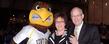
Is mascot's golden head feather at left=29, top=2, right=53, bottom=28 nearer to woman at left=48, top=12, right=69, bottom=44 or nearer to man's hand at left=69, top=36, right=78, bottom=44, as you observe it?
woman at left=48, top=12, right=69, bottom=44

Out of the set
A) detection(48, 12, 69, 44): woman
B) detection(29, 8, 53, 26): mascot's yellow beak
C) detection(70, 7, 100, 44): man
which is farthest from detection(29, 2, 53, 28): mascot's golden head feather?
detection(70, 7, 100, 44): man

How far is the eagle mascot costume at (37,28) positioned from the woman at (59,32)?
0.15 m

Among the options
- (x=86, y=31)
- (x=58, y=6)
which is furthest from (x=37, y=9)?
(x=58, y=6)

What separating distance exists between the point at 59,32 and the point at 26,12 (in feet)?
10.2

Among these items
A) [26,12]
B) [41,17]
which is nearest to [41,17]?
[41,17]

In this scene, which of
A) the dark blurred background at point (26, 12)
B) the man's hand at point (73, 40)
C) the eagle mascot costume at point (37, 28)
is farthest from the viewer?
the dark blurred background at point (26, 12)

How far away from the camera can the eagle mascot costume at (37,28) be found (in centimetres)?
338

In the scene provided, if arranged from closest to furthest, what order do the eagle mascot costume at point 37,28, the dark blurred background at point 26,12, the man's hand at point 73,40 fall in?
1. the man's hand at point 73,40
2. the eagle mascot costume at point 37,28
3. the dark blurred background at point 26,12

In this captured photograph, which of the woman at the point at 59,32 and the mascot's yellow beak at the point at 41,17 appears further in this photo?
the mascot's yellow beak at the point at 41,17

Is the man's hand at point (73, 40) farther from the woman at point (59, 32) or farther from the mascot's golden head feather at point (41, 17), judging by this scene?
the mascot's golden head feather at point (41, 17)

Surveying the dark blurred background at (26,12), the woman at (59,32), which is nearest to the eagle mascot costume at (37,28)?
the woman at (59,32)

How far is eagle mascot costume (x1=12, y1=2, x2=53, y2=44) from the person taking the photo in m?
3.38

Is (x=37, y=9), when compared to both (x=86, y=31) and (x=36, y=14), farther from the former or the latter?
(x=86, y=31)

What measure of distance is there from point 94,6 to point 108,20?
2.11 ft
